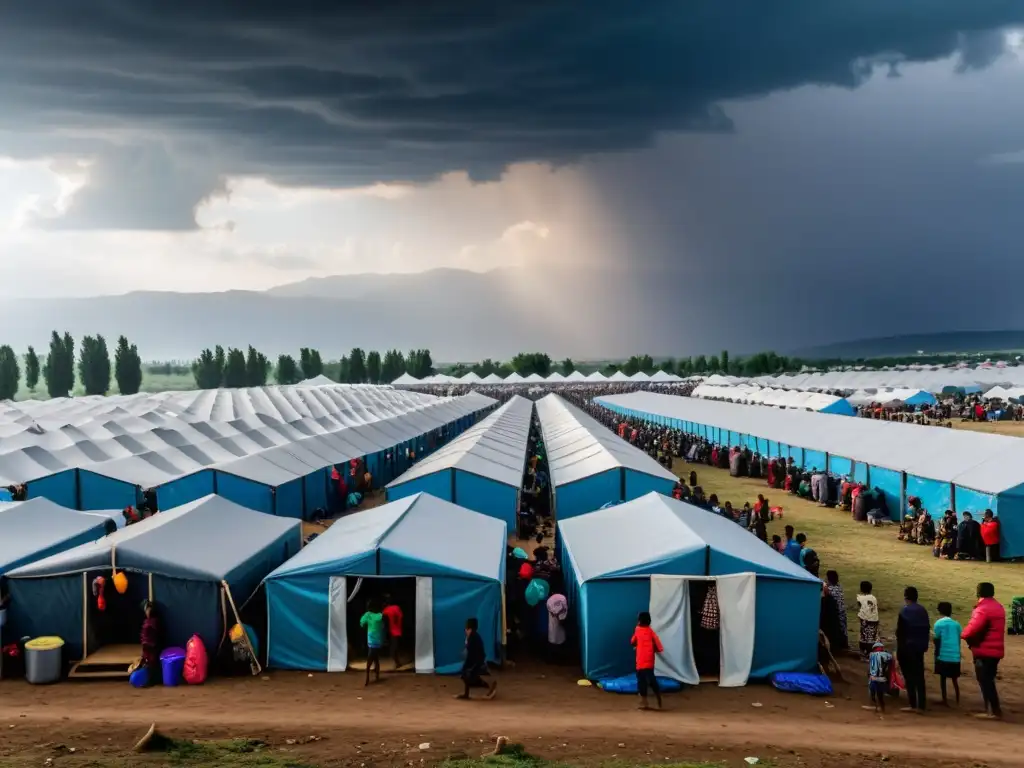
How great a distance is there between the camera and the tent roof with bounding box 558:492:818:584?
12.5m

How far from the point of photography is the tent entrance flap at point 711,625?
12.2 meters

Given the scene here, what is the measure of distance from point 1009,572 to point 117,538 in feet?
59.6

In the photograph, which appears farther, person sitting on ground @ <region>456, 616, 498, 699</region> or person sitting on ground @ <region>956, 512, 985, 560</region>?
person sitting on ground @ <region>956, 512, 985, 560</region>

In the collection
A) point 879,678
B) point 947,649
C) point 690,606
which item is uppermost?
point 690,606

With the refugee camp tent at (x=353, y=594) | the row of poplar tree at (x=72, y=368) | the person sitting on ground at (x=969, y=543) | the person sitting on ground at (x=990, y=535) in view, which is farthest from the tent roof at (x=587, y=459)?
the row of poplar tree at (x=72, y=368)

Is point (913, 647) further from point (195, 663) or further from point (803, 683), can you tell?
point (195, 663)

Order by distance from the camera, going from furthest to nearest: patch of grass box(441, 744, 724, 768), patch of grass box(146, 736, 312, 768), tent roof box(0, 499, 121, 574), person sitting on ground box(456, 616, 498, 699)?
tent roof box(0, 499, 121, 574) < person sitting on ground box(456, 616, 498, 699) < patch of grass box(146, 736, 312, 768) < patch of grass box(441, 744, 724, 768)

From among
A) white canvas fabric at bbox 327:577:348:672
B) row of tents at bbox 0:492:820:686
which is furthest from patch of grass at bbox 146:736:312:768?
row of tents at bbox 0:492:820:686

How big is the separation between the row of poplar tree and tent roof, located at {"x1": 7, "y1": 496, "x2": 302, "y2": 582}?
98.8 meters

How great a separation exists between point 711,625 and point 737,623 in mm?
360

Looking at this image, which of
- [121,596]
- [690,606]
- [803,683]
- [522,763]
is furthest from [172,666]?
[803,683]

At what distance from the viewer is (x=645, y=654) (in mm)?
11070

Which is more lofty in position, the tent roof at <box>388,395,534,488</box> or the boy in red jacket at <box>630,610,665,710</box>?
the tent roof at <box>388,395,534,488</box>

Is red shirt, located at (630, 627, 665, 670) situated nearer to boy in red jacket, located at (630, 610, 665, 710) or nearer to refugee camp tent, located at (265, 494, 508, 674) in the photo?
boy in red jacket, located at (630, 610, 665, 710)
